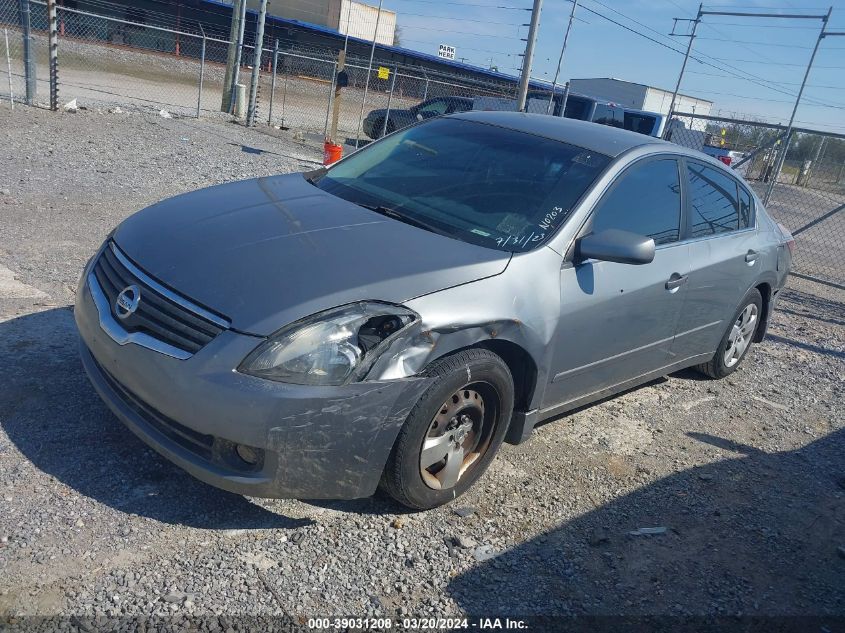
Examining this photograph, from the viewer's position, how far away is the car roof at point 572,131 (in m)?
4.21

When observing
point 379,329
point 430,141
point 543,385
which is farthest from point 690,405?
point 379,329

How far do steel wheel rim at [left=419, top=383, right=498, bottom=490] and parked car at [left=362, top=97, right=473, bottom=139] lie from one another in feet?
48.1

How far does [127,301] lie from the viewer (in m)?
3.02

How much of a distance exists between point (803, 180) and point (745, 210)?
36.7 feet

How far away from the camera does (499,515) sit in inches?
138

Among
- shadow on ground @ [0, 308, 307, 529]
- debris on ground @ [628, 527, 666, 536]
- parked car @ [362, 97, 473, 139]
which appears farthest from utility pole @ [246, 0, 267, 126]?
debris on ground @ [628, 527, 666, 536]

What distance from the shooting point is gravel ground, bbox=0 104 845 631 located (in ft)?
8.96

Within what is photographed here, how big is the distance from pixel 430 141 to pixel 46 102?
11.8m

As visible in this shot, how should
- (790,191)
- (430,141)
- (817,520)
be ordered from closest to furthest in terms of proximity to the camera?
(817,520) → (430,141) → (790,191)

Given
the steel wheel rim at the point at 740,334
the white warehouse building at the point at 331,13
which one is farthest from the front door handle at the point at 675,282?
the white warehouse building at the point at 331,13

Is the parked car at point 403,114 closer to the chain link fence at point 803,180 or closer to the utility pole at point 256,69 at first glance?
the utility pole at point 256,69

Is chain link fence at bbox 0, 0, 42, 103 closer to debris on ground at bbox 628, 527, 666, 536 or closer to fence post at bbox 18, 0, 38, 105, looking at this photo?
fence post at bbox 18, 0, 38, 105

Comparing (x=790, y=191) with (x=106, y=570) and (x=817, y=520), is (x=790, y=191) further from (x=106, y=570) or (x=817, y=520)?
(x=106, y=570)

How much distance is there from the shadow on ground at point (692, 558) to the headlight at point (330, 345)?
1.01 meters
